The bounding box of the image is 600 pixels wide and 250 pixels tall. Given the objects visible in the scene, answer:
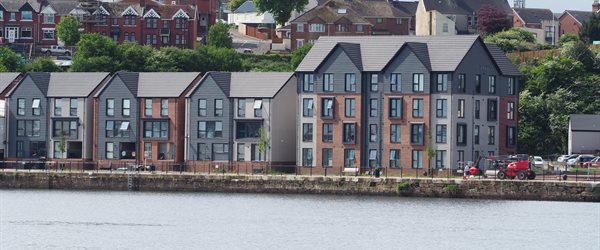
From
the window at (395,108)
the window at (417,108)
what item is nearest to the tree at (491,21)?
the window at (395,108)

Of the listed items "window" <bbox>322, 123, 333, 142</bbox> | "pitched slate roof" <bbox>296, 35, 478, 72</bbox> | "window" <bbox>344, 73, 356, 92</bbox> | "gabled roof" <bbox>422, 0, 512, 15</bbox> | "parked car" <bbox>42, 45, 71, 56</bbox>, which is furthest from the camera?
"gabled roof" <bbox>422, 0, 512, 15</bbox>

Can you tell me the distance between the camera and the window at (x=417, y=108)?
97.6 metres

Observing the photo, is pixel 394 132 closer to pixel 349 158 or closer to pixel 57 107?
pixel 349 158

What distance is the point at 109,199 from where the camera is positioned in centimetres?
8912

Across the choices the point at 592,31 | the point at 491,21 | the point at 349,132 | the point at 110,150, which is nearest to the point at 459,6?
the point at 491,21

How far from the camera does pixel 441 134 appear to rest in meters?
97.0

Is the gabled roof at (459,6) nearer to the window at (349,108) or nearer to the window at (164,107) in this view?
the window at (164,107)

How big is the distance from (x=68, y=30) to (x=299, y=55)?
924 inches

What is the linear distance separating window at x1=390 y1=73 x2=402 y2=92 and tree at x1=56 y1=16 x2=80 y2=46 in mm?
58269

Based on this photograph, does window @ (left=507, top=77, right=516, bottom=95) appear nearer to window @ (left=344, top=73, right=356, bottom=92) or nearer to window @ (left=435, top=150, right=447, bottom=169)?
window @ (left=435, top=150, right=447, bottom=169)

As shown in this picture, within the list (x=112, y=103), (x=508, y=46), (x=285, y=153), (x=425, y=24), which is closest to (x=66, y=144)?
(x=112, y=103)

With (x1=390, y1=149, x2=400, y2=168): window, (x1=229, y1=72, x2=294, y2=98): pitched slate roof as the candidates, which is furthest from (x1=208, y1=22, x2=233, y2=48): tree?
(x1=390, y1=149, x2=400, y2=168): window

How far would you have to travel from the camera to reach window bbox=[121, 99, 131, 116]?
105 meters

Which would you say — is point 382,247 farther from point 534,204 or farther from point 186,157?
point 186,157
